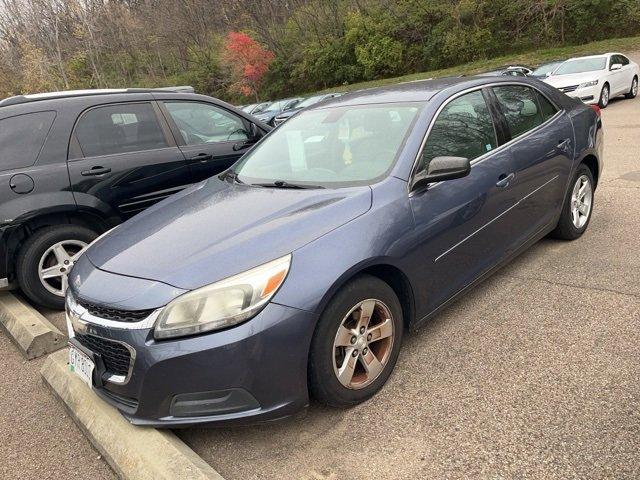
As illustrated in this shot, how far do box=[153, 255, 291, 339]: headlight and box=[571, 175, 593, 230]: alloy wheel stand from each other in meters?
3.29

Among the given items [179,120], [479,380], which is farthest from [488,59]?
[479,380]

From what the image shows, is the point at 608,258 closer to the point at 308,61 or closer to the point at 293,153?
the point at 293,153

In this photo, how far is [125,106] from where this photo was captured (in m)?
4.85

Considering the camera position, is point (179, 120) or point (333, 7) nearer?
point (179, 120)

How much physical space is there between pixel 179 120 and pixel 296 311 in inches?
138

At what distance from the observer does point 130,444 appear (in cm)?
239

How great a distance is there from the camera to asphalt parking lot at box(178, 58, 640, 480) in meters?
2.21

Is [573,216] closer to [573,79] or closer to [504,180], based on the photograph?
[504,180]

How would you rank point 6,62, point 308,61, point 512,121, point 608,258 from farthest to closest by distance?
point 308,61 → point 6,62 → point 608,258 → point 512,121

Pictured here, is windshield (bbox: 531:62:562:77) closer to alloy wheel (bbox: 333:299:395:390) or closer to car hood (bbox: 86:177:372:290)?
car hood (bbox: 86:177:372:290)

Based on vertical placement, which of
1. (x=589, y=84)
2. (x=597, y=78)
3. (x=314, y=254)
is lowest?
(x=589, y=84)

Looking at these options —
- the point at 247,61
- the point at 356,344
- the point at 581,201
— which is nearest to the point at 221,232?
the point at 356,344

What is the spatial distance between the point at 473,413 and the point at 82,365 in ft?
6.46

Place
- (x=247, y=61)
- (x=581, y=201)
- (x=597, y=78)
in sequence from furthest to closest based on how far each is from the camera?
(x=247, y=61)
(x=597, y=78)
(x=581, y=201)
